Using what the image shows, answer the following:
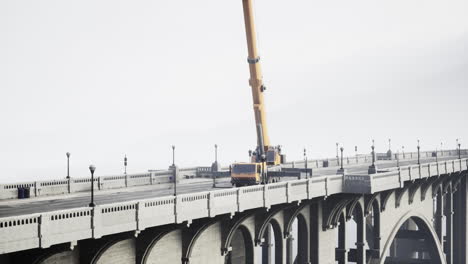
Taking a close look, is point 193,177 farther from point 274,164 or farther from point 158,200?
point 158,200

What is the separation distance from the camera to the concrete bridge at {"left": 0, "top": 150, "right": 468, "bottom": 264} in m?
28.5

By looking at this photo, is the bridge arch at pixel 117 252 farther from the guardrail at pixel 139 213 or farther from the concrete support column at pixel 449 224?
the concrete support column at pixel 449 224

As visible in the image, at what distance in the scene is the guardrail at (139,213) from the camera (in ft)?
87.0

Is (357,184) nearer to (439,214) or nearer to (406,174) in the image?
(406,174)

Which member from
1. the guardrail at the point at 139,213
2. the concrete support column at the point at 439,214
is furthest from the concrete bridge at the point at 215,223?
the concrete support column at the point at 439,214

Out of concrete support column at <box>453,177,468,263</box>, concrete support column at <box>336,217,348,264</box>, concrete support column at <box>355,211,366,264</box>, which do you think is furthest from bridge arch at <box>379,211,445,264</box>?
concrete support column at <box>336,217,348,264</box>

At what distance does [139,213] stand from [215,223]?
957 centimetres

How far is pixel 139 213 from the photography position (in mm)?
32188

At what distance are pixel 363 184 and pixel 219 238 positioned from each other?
18204mm

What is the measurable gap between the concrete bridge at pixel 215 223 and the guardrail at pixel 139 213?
0.14 ft

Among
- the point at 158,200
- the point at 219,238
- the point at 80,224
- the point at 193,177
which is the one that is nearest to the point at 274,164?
the point at 193,177

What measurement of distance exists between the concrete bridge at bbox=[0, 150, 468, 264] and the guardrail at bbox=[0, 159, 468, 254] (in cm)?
4

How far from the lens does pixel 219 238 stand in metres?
41.6

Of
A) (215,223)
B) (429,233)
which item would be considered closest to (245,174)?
(215,223)
